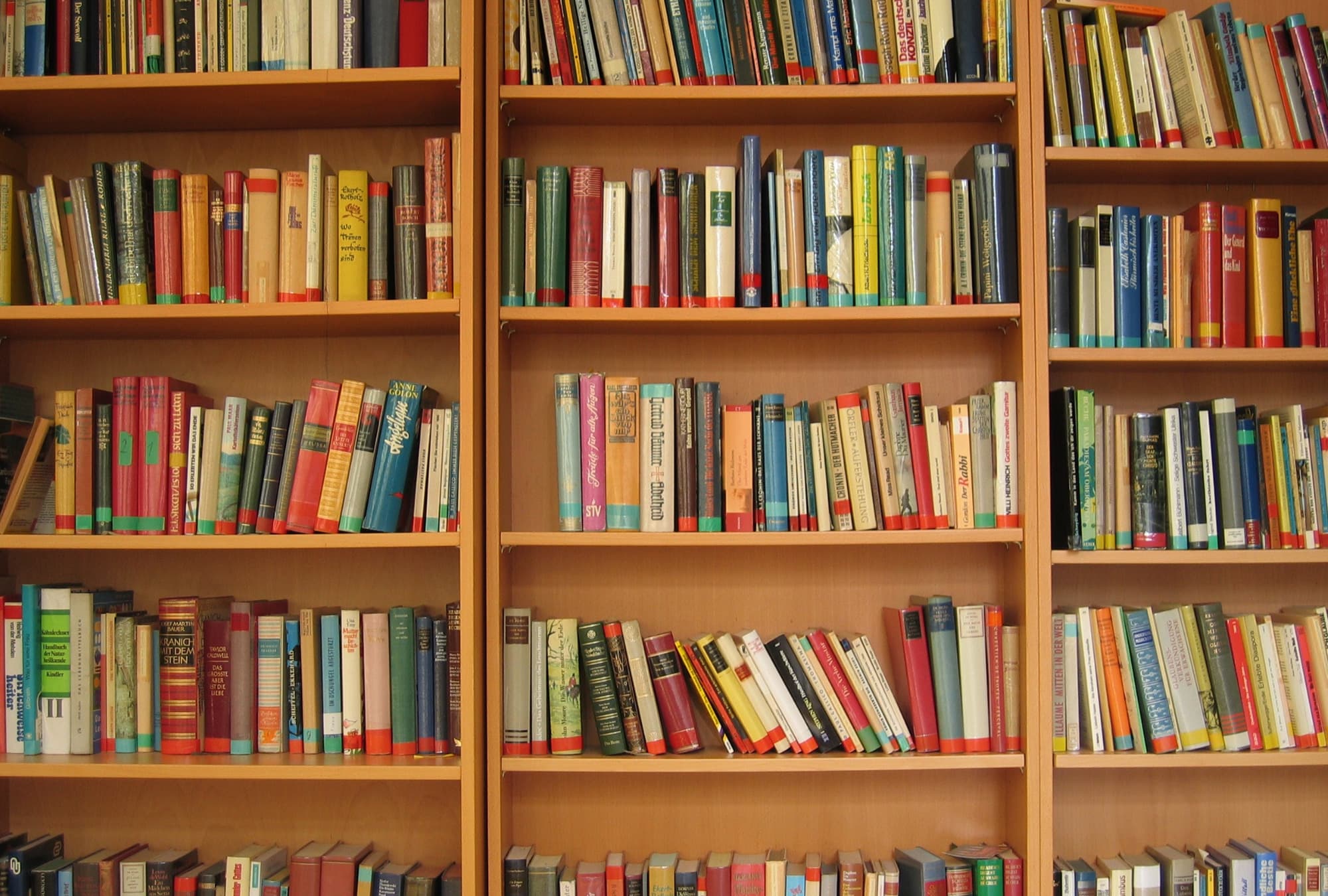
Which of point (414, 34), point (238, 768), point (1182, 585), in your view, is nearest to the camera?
point (238, 768)

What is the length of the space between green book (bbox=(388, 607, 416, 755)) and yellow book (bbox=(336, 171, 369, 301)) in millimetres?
568

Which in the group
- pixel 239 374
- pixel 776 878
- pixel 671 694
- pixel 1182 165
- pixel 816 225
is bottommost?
pixel 776 878

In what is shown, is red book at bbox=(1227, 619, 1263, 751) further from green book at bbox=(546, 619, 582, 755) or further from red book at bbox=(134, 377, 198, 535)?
red book at bbox=(134, 377, 198, 535)

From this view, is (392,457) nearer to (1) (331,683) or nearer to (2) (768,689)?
(1) (331,683)

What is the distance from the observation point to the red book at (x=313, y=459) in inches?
73.4

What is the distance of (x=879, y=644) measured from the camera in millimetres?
2074

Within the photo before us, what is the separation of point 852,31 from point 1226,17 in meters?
0.66

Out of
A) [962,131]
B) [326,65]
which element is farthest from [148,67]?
[962,131]

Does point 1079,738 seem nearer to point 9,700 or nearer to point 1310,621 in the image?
point 1310,621

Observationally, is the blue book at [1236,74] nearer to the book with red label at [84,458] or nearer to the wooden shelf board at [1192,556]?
the wooden shelf board at [1192,556]

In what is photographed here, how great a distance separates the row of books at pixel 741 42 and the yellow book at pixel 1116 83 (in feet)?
0.69

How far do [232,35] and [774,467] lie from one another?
121 cm

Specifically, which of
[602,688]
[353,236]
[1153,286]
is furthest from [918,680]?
→ [353,236]

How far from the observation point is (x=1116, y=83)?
1.92 metres
